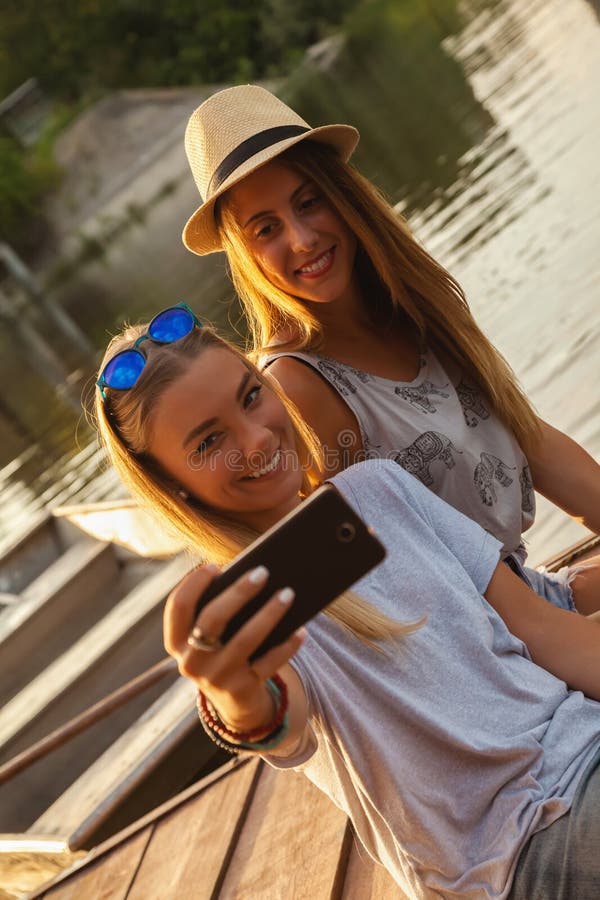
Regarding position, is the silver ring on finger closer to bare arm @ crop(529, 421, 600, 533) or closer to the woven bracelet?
the woven bracelet

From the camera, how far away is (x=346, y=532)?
1243 millimetres

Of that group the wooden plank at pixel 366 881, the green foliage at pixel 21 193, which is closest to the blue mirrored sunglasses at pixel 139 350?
the wooden plank at pixel 366 881

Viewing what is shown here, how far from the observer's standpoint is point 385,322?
2570 mm

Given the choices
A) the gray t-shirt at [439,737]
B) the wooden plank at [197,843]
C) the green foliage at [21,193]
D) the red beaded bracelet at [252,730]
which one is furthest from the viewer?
the green foliage at [21,193]

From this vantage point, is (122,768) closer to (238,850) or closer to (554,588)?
(238,850)

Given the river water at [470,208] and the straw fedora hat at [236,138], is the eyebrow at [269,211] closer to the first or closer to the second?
the straw fedora hat at [236,138]

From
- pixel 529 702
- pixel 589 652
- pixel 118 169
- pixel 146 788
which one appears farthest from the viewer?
pixel 118 169

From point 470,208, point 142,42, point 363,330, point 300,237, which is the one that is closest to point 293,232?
point 300,237

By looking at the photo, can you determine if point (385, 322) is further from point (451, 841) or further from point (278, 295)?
point (451, 841)

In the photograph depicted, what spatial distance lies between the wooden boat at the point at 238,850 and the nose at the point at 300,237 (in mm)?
1132

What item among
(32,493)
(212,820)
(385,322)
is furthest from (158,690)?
(32,493)

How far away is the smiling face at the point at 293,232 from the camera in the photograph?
238 cm

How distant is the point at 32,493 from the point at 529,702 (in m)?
10.7

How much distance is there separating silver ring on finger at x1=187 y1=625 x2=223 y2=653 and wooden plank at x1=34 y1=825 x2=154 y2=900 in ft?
6.78
